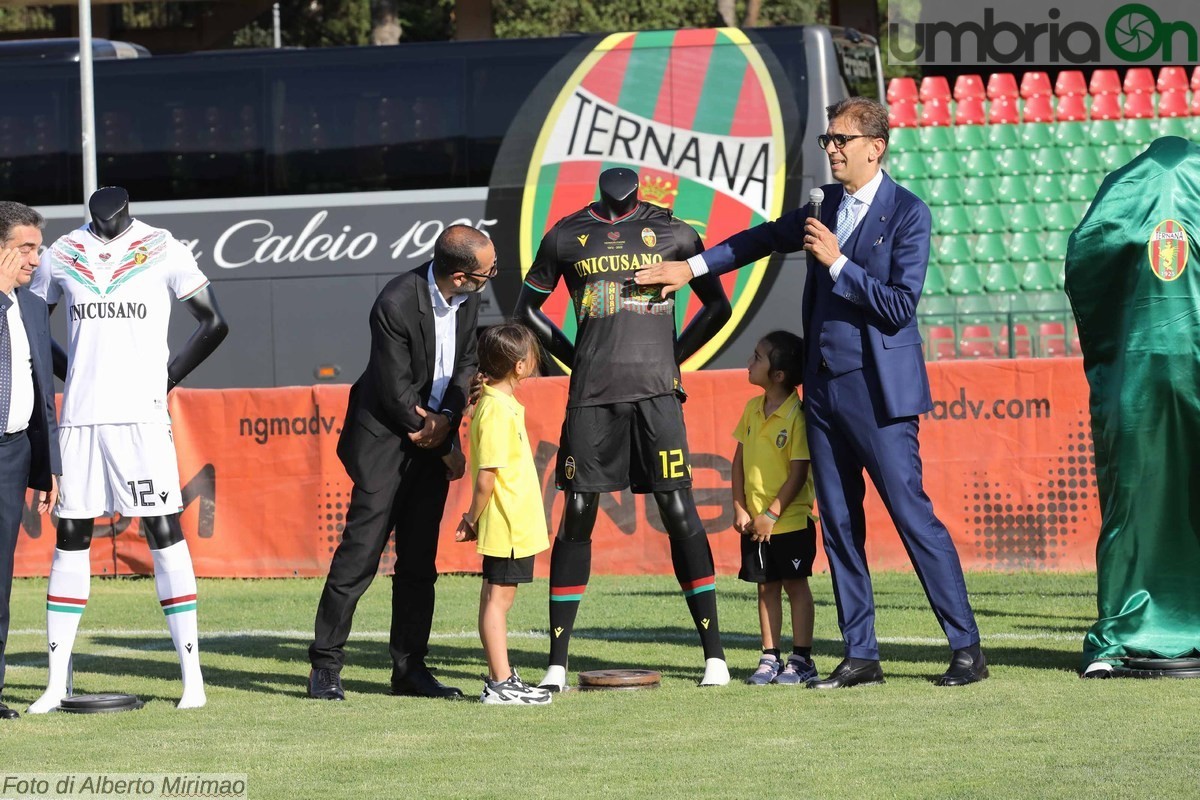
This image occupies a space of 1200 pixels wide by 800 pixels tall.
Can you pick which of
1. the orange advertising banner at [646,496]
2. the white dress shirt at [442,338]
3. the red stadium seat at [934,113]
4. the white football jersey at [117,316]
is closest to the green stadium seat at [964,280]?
the red stadium seat at [934,113]

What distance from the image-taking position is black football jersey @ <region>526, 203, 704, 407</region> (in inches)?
284

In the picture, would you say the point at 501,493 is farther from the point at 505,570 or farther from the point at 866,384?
the point at 866,384

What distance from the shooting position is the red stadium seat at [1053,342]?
1777cm

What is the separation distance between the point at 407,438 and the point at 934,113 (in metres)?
16.9

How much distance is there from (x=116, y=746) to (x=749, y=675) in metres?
2.85

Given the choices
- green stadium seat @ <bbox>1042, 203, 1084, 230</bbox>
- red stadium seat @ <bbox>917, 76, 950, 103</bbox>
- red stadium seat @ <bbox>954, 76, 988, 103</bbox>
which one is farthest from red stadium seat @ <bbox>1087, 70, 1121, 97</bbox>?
red stadium seat @ <bbox>917, 76, 950, 103</bbox>

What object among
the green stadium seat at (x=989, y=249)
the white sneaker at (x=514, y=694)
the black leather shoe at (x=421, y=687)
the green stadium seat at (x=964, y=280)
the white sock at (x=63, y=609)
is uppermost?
the green stadium seat at (x=989, y=249)

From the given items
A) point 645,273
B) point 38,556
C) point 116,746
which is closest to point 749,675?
point 645,273

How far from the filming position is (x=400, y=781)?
5.22 m

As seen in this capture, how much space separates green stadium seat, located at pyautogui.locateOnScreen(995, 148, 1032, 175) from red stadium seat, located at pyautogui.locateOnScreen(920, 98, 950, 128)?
0.87 metres

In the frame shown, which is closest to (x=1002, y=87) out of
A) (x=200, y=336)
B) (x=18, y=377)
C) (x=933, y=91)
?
(x=933, y=91)

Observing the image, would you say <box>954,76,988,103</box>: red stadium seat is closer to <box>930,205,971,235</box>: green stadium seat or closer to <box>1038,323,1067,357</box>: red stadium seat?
<box>930,205,971,235</box>: green stadium seat

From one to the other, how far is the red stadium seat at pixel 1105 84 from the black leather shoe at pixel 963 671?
17513 mm

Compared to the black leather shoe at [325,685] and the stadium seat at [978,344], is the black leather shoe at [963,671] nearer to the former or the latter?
the black leather shoe at [325,685]
